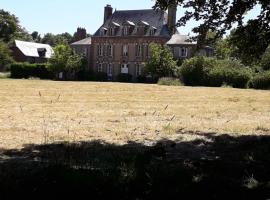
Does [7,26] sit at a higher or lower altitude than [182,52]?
higher

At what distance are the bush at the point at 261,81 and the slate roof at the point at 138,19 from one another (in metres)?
24.3

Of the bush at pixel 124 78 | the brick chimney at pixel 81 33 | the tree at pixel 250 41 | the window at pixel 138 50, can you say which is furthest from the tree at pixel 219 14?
the brick chimney at pixel 81 33

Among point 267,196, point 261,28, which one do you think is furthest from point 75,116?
point 267,196

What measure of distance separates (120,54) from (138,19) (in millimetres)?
6324

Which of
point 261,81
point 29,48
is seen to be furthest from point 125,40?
point 261,81

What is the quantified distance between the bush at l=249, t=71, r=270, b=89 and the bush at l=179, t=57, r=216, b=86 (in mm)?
5553

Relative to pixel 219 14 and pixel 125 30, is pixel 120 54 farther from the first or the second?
pixel 219 14

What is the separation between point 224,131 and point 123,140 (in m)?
3.64

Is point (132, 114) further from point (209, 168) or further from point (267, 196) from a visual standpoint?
point (267, 196)

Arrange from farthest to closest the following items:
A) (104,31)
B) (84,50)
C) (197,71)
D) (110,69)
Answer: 1. (84,50)
2. (104,31)
3. (110,69)
4. (197,71)

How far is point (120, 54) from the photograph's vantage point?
82562mm

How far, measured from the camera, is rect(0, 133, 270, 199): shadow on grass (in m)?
6.75

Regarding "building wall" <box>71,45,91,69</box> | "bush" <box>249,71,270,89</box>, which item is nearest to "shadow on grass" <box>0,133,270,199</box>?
"bush" <box>249,71,270,89</box>

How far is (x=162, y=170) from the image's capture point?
805 cm
